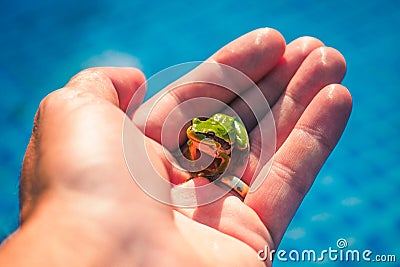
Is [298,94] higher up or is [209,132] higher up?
[298,94]

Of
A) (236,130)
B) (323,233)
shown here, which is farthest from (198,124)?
(323,233)

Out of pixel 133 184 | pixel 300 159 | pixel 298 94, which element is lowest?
pixel 133 184

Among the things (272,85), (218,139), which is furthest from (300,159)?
(272,85)

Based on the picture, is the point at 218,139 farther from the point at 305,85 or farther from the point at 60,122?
the point at 60,122

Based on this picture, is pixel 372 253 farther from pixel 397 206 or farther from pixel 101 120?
pixel 101 120

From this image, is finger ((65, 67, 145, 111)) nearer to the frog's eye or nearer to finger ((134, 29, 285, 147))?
finger ((134, 29, 285, 147))

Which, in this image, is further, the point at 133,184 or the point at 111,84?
the point at 111,84
